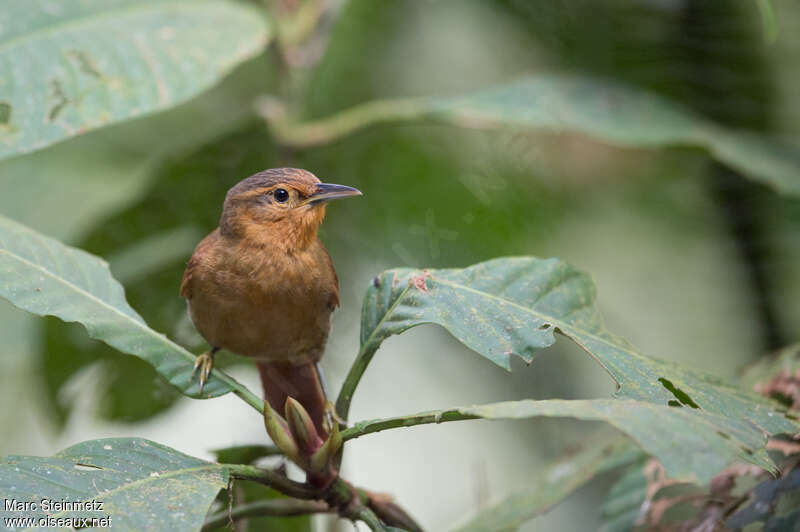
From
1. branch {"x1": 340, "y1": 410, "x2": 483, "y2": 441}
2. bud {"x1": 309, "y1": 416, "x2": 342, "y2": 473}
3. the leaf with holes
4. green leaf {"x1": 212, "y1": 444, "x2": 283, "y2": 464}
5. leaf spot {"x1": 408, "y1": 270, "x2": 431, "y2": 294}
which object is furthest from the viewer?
the leaf with holes

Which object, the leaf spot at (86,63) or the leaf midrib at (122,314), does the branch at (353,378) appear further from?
the leaf spot at (86,63)

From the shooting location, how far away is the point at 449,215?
2850mm

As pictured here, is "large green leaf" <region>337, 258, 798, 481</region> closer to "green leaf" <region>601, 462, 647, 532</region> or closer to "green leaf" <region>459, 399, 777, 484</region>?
"green leaf" <region>459, 399, 777, 484</region>

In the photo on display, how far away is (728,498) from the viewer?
5.99 ft

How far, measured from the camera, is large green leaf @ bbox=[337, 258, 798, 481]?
118 cm

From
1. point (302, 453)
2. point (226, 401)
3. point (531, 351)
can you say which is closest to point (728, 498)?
point (531, 351)

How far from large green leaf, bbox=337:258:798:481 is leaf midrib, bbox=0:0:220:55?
131cm

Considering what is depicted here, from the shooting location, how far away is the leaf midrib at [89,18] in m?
2.17

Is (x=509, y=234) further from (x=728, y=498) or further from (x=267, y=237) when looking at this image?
(x=728, y=498)

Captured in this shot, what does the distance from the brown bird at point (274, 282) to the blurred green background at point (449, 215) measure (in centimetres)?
44

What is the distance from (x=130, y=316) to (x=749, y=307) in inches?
99.9

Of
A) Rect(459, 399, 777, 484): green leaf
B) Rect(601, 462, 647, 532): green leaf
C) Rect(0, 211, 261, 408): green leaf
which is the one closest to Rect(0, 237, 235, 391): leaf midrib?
Rect(0, 211, 261, 408): green leaf

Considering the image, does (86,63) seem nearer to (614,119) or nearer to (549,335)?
(549,335)

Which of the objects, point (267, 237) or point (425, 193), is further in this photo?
point (425, 193)
